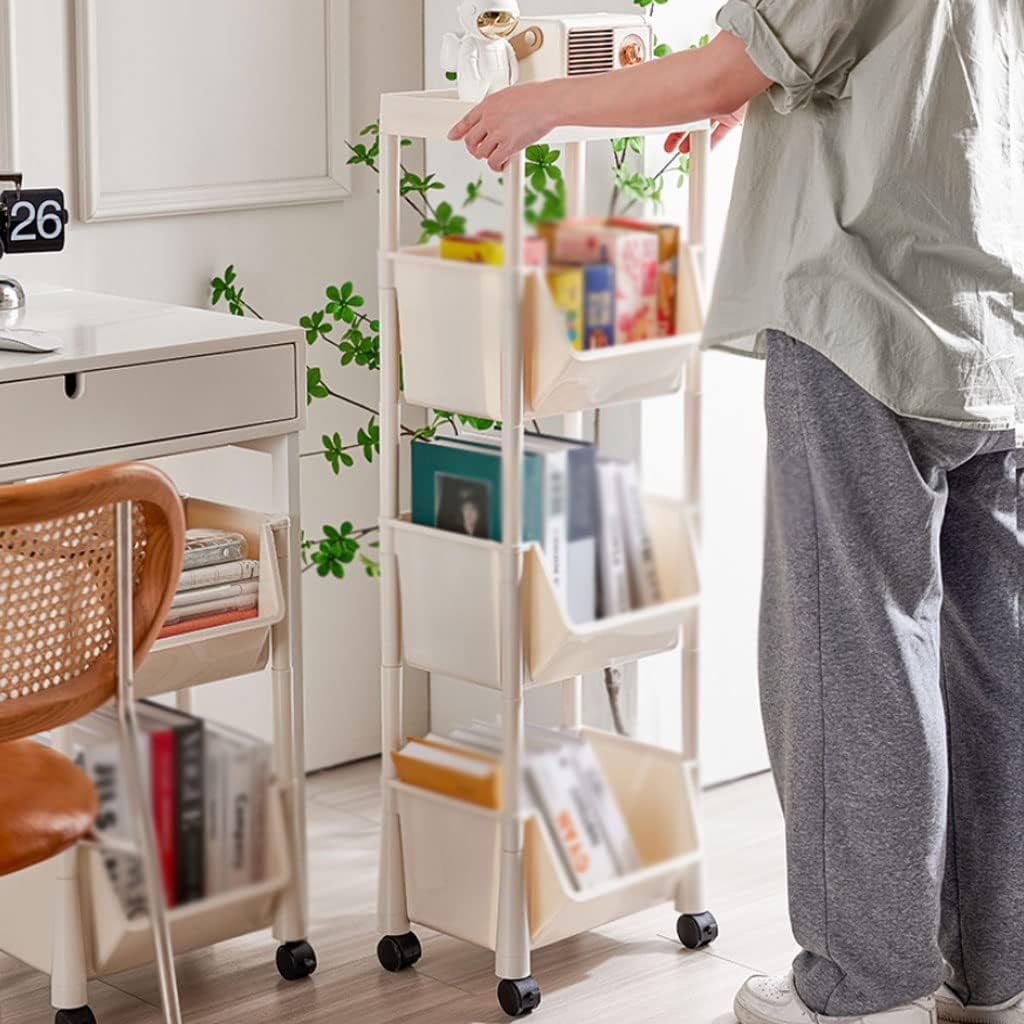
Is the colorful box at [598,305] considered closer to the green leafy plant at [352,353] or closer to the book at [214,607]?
the green leafy plant at [352,353]

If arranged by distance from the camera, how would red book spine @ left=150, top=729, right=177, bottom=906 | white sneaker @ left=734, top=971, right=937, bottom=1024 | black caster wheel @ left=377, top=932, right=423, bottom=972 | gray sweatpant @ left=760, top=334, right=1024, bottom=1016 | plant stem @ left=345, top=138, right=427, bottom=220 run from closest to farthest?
red book spine @ left=150, top=729, right=177, bottom=906
gray sweatpant @ left=760, top=334, right=1024, bottom=1016
white sneaker @ left=734, top=971, right=937, bottom=1024
black caster wheel @ left=377, top=932, right=423, bottom=972
plant stem @ left=345, top=138, right=427, bottom=220

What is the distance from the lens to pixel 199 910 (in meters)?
1.33

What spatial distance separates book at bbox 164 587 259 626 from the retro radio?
59 cm

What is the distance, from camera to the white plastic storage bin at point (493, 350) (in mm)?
1634

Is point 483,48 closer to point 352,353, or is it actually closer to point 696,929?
point 352,353

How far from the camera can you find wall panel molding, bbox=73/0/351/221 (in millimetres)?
2229

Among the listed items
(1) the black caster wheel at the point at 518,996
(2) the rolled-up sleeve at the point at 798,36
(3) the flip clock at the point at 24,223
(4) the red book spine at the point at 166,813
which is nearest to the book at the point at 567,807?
(1) the black caster wheel at the point at 518,996

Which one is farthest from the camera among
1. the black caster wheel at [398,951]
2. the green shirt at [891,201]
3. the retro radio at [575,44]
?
the black caster wheel at [398,951]

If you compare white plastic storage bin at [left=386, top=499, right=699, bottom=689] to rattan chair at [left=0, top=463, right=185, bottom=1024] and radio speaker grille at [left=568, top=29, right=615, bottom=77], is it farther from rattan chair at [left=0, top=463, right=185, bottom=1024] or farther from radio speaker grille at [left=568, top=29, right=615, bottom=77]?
radio speaker grille at [left=568, top=29, right=615, bottom=77]

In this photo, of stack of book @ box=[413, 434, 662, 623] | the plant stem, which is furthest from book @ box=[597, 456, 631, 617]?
the plant stem

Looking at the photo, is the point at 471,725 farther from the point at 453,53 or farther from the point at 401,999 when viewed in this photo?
the point at 453,53

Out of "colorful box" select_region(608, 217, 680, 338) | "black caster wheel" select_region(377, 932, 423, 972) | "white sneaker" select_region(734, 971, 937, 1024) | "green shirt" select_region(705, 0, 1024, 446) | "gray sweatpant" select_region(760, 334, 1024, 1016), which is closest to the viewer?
"colorful box" select_region(608, 217, 680, 338)

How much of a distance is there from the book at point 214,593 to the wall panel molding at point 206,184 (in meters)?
0.56

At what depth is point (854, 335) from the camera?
1639 millimetres
